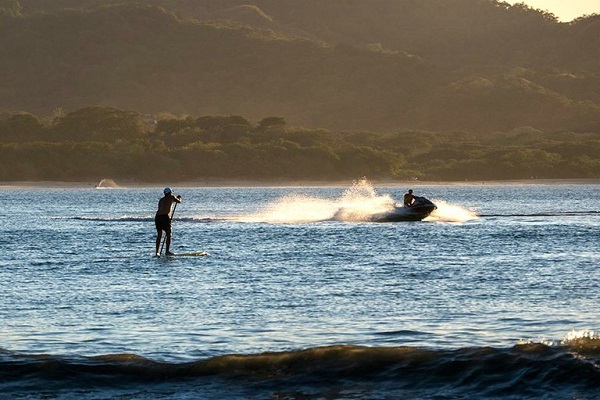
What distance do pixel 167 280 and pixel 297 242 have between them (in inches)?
663

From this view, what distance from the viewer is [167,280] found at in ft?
106

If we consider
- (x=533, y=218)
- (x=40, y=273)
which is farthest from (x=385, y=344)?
(x=533, y=218)

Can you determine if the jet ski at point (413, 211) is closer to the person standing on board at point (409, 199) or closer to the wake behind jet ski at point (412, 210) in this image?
the wake behind jet ski at point (412, 210)

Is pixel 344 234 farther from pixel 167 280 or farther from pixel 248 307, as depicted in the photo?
pixel 248 307

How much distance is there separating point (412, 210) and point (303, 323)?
124 ft

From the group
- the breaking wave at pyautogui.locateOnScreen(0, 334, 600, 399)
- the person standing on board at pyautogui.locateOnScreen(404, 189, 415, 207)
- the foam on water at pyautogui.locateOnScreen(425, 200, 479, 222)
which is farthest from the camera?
the foam on water at pyautogui.locateOnScreen(425, 200, 479, 222)

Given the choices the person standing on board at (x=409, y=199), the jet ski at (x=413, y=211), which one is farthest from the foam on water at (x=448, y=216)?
the person standing on board at (x=409, y=199)

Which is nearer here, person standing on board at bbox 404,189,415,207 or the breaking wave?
the breaking wave

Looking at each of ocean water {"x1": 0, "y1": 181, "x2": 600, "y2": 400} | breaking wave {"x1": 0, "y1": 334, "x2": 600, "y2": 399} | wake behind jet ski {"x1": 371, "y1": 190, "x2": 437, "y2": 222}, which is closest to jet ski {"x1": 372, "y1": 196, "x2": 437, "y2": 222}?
wake behind jet ski {"x1": 371, "y1": 190, "x2": 437, "y2": 222}

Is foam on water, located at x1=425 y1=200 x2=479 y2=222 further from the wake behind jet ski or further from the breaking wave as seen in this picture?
the breaking wave

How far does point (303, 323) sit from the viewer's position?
917 inches

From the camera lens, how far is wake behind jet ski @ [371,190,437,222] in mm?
60375

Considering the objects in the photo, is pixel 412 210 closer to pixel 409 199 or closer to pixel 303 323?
pixel 409 199

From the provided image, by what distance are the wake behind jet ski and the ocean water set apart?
15.4 m
